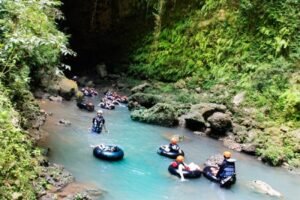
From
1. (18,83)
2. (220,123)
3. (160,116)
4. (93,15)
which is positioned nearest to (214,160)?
(220,123)

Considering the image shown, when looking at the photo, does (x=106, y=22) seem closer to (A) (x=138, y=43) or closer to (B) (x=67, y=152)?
(A) (x=138, y=43)

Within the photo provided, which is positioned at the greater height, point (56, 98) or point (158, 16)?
point (158, 16)

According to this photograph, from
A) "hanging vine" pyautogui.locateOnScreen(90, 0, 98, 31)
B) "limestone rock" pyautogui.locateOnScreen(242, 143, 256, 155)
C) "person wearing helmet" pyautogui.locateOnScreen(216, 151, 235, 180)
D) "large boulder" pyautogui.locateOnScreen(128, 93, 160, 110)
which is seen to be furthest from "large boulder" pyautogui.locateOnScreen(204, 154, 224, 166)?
"hanging vine" pyautogui.locateOnScreen(90, 0, 98, 31)

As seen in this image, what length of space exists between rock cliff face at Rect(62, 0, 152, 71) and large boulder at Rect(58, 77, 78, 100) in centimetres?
672

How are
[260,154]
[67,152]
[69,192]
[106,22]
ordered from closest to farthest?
[69,192] → [67,152] → [260,154] → [106,22]

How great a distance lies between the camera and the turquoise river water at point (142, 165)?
11383 millimetres

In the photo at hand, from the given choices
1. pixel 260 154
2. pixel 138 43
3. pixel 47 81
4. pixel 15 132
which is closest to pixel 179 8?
pixel 138 43

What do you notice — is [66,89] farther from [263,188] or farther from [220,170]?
[263,188]

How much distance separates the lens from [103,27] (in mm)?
31109

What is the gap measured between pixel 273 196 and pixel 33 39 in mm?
7765

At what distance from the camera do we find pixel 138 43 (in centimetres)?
2828

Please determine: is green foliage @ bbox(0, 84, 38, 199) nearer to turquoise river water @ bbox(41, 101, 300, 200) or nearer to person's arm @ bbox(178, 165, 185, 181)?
turquoise river water @ bbox(41, 101, 300, 200)

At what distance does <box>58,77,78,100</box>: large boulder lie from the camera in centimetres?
2125

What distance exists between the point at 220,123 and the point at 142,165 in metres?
5.31
